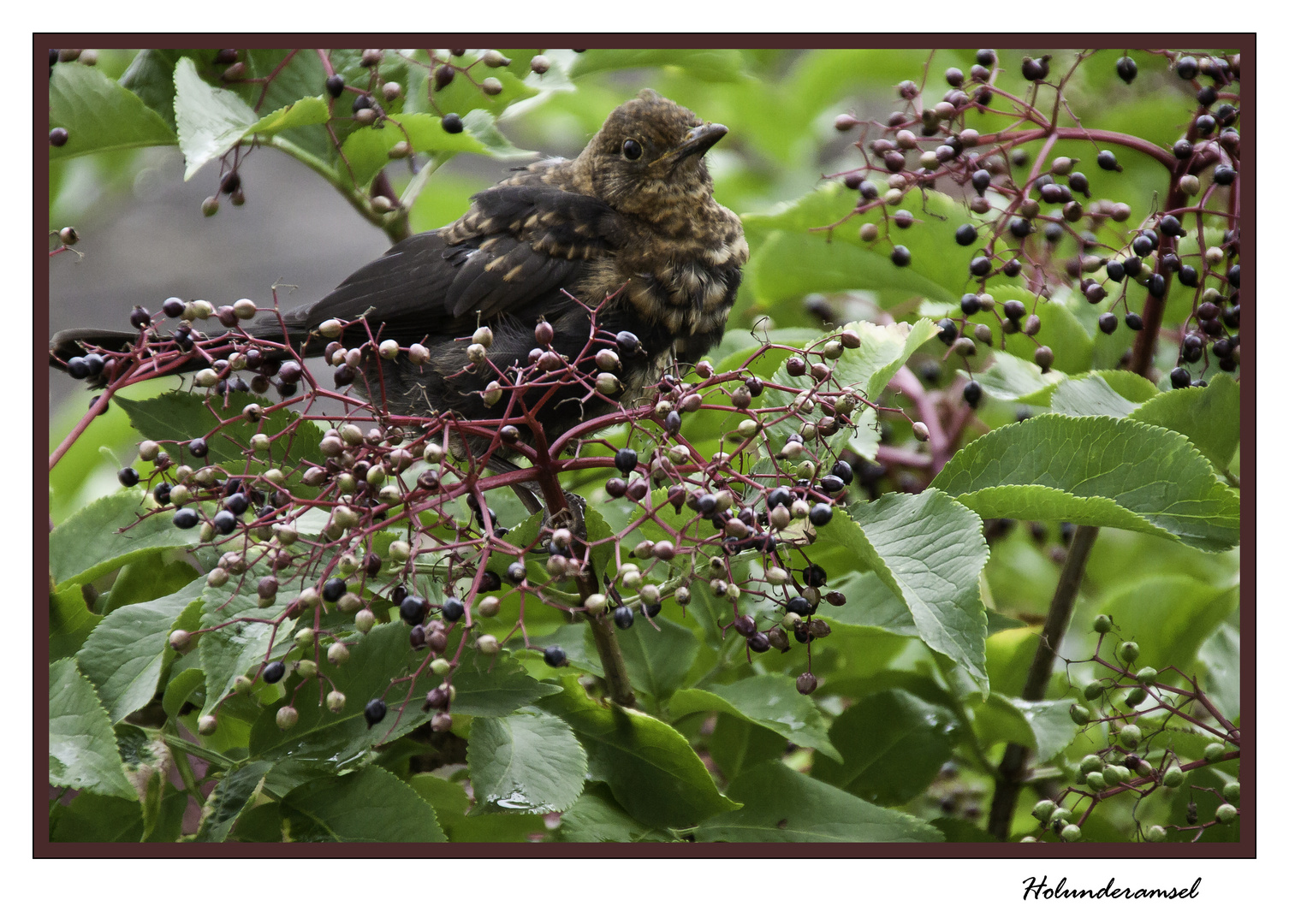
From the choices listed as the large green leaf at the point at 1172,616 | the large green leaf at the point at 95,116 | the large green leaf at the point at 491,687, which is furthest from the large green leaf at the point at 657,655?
the large green leaf at the point at 95,116

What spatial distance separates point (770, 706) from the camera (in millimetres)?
1383

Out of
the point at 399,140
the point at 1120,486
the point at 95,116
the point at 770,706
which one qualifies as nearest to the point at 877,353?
the point at 1120,486

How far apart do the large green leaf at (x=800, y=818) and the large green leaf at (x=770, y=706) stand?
5 cm

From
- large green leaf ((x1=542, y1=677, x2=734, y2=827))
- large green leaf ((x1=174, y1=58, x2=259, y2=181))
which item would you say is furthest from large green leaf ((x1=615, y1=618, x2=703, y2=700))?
large green leaf ((x1=174, y1=58, x2=259, y2=181))

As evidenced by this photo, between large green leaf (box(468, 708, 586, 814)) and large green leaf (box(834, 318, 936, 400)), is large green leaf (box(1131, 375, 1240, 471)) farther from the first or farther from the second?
large green leaf (box(468, 708, 586, 814))

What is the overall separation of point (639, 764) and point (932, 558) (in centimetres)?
42

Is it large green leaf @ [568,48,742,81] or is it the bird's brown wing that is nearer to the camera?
large green leaf @ [568,48,742,81]

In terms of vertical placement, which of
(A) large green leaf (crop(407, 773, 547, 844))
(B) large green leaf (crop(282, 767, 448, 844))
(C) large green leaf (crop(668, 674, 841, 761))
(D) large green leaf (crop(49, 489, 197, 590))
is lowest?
(A) large green leaf (crop(407, 773, 547, 844))

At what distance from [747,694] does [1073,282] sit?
3.12ft

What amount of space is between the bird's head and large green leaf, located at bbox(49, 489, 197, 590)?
1.07 metres

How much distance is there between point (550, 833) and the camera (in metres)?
1.44

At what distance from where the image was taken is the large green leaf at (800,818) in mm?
1338

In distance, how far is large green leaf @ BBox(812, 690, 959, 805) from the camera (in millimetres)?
1527

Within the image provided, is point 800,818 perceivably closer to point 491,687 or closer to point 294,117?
point 491,687
